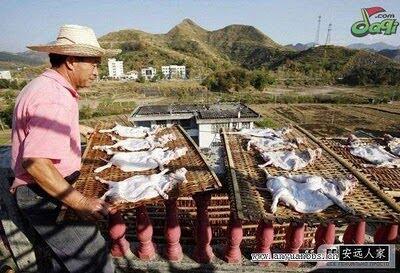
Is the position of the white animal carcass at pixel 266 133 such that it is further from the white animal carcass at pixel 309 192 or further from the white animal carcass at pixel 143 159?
the white animal carcass at pixel 309 192

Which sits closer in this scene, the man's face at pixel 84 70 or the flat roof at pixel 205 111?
the man's face at pixel 84 70

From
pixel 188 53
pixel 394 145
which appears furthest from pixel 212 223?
pixel 188 53

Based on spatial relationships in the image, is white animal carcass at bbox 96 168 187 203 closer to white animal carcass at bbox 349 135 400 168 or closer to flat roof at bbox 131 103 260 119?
white animal carcass at bbox 349 135 400 168

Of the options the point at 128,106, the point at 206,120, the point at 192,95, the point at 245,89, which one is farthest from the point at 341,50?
the point at 206,120

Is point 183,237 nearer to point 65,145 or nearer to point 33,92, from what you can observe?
point 65,145

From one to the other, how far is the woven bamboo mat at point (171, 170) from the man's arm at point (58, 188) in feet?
0.78

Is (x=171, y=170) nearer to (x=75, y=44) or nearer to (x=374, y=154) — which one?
(x=75, y=44)

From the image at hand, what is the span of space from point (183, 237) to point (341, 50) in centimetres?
13874

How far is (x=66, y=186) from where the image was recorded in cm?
263

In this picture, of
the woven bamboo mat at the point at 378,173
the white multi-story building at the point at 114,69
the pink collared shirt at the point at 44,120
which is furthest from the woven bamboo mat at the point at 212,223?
the white multi-story building at the point at 114,69

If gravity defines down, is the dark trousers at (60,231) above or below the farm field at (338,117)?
above

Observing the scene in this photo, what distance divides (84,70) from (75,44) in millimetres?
266

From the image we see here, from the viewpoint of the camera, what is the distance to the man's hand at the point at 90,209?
2656mm

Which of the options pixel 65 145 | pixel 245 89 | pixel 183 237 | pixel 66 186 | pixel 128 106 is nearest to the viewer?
pixel 66 186
